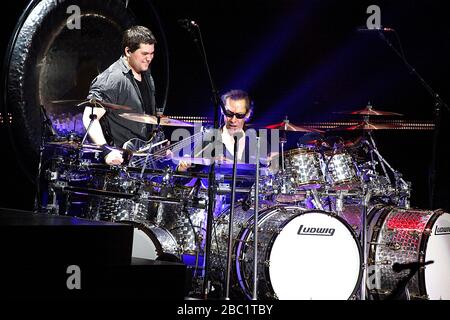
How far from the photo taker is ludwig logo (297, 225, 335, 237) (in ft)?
14.2

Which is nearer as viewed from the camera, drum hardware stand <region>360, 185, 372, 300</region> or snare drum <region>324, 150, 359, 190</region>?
drum hardware stand <region>360, 185, 372, 300</region>

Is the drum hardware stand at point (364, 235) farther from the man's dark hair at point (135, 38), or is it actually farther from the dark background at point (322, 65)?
the man's dark hair at point (135, 38)

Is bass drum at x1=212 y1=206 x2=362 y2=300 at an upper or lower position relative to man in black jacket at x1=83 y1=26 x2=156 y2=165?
lower

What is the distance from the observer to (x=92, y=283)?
2883mm

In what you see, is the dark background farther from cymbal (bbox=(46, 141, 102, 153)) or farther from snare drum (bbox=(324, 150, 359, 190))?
cymbal (bbox=(46, 141, 102, 153))

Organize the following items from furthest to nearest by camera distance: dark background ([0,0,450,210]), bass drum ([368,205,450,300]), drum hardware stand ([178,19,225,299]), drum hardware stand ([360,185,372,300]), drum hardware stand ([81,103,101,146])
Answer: dark background ([0,0,450,210]) → bass drum ([368,205,450,300]) → drum hardware stand ([360,185,372,300]) → drum hardware stand ([81,103,101,146]) → drum hardware stand ([178,19,225,299])

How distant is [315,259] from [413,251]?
107cm

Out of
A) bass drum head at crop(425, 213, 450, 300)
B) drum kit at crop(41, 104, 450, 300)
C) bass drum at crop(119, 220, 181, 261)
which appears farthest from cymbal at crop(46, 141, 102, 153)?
bass drum head at crop(425, 213, 450, 300)

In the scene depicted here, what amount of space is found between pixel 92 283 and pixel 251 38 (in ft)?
14.1

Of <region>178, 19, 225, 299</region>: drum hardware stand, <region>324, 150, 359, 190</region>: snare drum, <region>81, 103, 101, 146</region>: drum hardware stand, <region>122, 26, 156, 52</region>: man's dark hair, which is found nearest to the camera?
<region>178, 19, 225, 299</region>: drum hardware stand

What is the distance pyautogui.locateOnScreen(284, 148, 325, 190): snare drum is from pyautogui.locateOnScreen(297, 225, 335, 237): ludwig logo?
39 centimetres

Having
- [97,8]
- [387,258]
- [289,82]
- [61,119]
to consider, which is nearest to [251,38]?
[289,82]

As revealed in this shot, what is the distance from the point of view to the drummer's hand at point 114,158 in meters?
4.31
